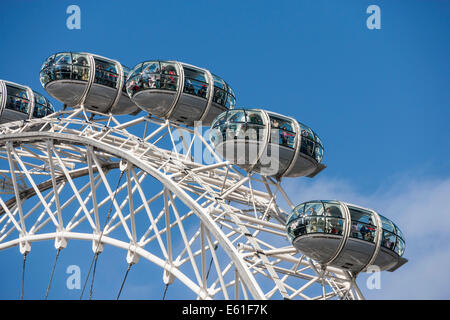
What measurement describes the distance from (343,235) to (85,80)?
18.1m

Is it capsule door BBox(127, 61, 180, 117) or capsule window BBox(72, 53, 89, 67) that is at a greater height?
capsule window BBox(72, 53, 89, 67)

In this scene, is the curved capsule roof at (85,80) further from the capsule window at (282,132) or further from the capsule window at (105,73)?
the capsule window at (282,132)

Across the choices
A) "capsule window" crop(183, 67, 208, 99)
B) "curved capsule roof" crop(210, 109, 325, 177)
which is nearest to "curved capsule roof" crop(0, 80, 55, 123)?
"capsule window" crop(183, 67, 208, 99)

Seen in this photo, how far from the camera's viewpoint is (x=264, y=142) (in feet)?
115

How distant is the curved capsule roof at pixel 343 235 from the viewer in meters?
31.3

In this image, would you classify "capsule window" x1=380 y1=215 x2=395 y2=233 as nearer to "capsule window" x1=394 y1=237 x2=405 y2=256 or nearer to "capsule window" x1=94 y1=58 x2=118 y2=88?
"capsule window" x1=394 y1=237 x2=405 y2=256

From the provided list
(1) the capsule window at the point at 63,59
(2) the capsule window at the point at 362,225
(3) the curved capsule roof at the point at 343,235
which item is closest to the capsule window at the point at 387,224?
(3) the curved capsule roof at the point at 343,235

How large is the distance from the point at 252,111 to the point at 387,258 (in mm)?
8136

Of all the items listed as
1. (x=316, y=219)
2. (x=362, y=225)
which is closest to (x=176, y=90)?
(x=316, y=219)

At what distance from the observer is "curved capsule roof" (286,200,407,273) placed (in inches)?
1234

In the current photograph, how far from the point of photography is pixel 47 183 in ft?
185

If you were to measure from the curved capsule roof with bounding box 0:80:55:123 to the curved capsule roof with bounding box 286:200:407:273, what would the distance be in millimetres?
24651
